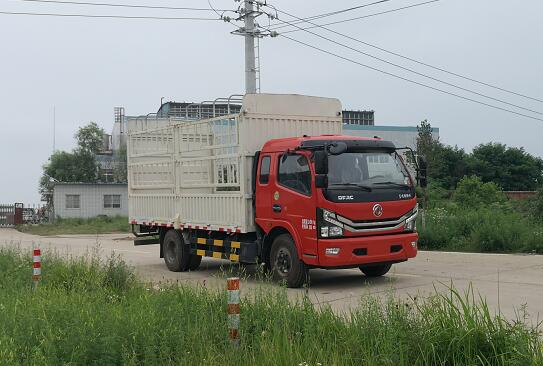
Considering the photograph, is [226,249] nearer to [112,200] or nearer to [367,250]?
[367,250]

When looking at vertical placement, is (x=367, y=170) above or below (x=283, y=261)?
above

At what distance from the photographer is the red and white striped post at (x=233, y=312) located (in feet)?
18.2

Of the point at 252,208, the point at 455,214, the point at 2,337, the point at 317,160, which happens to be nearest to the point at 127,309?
the point at 2,337

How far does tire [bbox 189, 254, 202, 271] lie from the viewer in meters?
13.8

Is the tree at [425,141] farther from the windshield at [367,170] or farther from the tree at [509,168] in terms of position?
the windshield at [367,170]

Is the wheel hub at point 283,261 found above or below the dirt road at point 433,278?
above

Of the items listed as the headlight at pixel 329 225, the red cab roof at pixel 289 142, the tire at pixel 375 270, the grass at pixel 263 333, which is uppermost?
the red cab roof at pixel 289 142

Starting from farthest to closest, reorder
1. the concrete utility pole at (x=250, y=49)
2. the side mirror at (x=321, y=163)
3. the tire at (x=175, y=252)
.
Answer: the concrete utility pole at (x=250, y=49), the tire at (x=175, y=252), the side mirror at (x=321, y=163)

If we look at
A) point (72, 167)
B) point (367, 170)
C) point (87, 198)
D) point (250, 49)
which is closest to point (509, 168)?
point (87, 198)

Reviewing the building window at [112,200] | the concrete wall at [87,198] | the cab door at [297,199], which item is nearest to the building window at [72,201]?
the concrete wall at [87,198]

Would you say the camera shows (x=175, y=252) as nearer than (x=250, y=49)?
Yes

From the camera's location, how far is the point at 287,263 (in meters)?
10.9

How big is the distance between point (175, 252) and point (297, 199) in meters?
4.53

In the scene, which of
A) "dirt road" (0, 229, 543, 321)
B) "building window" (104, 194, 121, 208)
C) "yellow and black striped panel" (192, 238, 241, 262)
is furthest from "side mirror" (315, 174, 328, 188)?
"building window" (104, 194, 121, 208)
